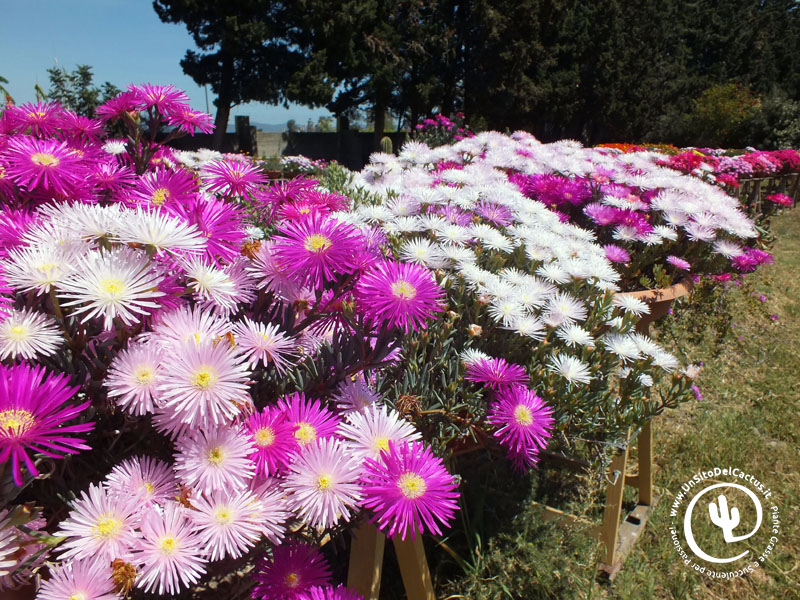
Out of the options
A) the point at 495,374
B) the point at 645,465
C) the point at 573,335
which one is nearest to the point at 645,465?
the point at 645,465

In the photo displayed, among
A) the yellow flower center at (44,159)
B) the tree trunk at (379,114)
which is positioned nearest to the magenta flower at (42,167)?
the yellow flower center at (44,159)

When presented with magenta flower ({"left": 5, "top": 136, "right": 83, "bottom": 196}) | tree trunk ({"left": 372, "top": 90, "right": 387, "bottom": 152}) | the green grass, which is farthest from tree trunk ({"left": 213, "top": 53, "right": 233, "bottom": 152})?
magenta flower ({"left": 5, "top": 136, "right": 83, "bottom": 196})

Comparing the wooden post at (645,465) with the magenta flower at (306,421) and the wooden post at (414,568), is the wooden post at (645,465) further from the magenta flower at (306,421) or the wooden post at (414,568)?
the magenta flower at (306,421)

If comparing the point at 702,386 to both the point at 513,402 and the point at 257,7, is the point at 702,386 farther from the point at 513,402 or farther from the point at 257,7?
the point at 257,7

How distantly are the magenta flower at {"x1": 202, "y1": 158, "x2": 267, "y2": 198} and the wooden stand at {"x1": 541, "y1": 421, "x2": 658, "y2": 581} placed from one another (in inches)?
46.0

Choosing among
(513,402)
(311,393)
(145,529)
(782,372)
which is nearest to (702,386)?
(782,372)

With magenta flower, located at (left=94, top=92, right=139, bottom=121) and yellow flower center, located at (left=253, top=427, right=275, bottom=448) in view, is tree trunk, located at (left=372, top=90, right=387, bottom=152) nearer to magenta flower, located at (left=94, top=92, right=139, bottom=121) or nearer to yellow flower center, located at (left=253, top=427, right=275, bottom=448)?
magenta flower, located at (left=94, top=92, right=139, bottom=121)

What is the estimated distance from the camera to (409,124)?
1805cm

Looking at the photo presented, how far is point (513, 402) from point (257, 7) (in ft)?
56.1

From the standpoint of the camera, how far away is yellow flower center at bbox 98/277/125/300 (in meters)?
0.53

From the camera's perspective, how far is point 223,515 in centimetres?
55

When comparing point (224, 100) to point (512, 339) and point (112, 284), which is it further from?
point (112, 284)

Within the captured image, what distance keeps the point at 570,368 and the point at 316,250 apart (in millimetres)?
736

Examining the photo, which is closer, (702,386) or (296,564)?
A: (296,564)
